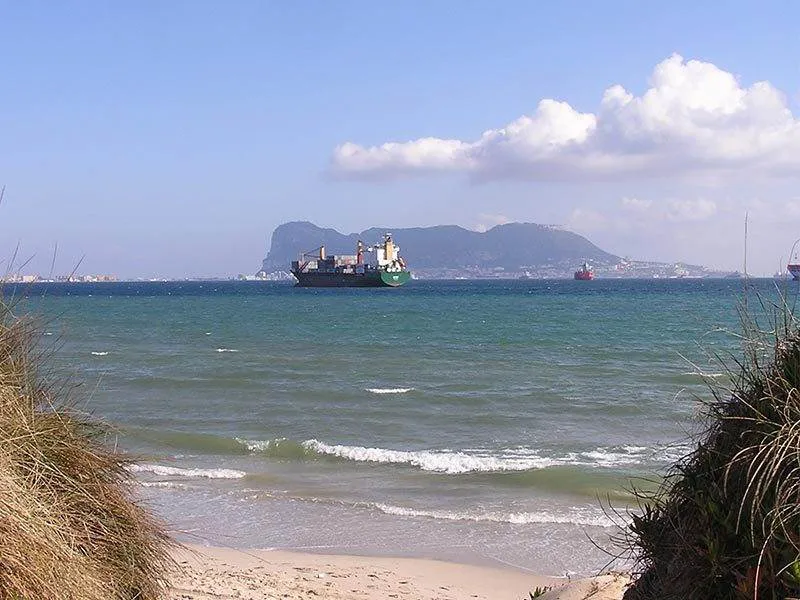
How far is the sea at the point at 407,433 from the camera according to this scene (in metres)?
9.44

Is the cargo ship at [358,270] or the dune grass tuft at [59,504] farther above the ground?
the cargo ship at [358,270]

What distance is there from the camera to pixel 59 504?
14.2ft

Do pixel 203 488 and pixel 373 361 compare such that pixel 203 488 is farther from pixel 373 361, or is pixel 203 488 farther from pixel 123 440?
pixel 373 361

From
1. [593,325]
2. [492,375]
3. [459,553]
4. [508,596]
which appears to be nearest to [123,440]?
[459,553]

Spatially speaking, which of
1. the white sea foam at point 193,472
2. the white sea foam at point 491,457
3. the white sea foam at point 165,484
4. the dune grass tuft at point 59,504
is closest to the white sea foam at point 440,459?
the white sea foam at point 491,457

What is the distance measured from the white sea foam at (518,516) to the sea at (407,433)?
0.13 ft

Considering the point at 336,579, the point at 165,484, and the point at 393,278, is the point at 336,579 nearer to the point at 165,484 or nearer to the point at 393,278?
the point at 165,484

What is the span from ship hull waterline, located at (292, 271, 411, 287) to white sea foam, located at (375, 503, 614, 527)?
344 ft

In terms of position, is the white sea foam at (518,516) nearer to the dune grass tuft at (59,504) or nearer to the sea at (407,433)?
the sea at (407,433)

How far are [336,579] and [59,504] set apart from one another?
4178 mm

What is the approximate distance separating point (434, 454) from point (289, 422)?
444cm

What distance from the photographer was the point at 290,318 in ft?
179

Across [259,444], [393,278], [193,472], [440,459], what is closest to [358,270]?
[393,278]

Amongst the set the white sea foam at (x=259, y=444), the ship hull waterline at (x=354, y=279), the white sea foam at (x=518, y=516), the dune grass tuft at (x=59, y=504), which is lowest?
the white sea foam at (x=518, y=516)
